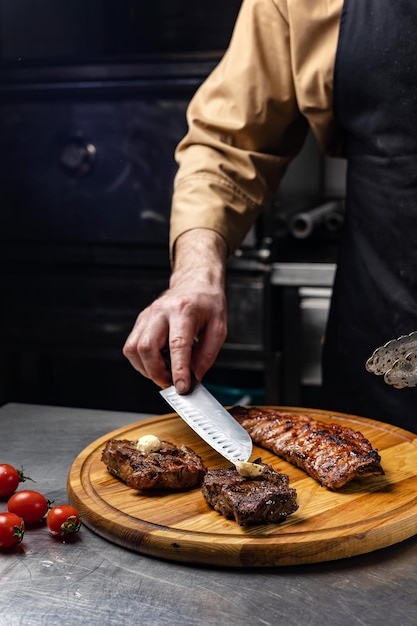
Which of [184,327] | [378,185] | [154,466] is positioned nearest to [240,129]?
[378,185]

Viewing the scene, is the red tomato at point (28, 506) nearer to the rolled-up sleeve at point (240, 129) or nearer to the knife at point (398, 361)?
the knife at point (398, 361)

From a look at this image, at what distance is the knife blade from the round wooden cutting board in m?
0.06

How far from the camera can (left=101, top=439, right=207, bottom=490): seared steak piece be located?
4.18 feet

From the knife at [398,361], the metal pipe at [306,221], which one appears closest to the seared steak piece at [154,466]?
the knife at [398,361]

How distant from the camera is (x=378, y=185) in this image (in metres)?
1.80

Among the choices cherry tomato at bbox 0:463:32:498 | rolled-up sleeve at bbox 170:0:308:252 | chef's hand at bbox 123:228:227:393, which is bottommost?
cherry tomato at bbox 0:463:32:498

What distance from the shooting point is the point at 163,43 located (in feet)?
9.96

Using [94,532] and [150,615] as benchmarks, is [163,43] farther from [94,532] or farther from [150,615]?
[150,615]

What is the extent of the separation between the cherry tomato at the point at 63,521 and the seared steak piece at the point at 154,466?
0.41 ft

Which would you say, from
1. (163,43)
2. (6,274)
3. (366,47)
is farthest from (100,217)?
(366,47)

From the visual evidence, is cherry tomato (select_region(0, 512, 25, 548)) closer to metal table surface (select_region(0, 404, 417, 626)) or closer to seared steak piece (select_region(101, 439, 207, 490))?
metal table surface (select_region(0, 404, 417, 626))

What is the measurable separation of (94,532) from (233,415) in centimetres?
46

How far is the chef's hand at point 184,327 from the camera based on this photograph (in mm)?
1520

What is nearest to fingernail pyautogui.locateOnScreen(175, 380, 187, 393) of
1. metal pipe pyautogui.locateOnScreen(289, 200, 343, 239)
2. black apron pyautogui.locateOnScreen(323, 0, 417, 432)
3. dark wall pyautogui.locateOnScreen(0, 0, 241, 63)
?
black apron pyautogui.locateOnScreen(323, 0, 417, 432)
